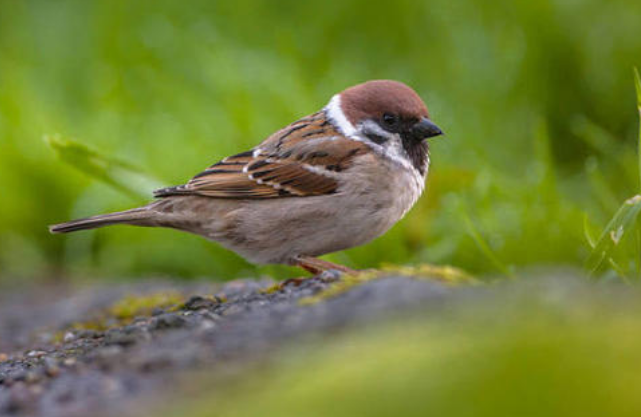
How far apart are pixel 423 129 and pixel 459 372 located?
2.50m

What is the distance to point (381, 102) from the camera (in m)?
4.18

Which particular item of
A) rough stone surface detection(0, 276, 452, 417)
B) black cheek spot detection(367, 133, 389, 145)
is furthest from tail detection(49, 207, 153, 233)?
black cheek spot detection(367, 133, 389, 145)

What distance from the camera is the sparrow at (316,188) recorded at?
13.0 ft

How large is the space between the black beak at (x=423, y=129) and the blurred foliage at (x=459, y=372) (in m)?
2.03

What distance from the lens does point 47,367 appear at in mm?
2926

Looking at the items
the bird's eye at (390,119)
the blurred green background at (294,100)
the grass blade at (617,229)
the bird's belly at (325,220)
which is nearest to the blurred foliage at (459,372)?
the grass blade at (617,229)

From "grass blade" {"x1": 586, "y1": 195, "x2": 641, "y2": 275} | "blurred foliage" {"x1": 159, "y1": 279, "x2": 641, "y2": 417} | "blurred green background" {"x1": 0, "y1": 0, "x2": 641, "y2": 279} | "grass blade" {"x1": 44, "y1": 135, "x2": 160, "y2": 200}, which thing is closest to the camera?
"blurred foliage" {"x1": 159, "y1": 279, "x2": 641, "y2": 417}

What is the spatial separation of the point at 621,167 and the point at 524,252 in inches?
45.5

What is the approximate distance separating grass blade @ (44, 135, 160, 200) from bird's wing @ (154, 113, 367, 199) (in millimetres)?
491

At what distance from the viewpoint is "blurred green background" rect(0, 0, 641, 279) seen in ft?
18.6

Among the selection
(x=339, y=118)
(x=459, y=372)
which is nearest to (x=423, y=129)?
(x=339, y=118)

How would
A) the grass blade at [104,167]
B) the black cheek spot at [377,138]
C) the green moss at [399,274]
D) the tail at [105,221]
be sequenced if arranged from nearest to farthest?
the green moss at [399,274]
the tail at [105,221]
the black cheek spot at [377,138]
the grass blade at [104,167]

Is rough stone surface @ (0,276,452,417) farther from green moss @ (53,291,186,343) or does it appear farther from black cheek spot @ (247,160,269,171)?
black cheek spot @ (247,160,269,171)

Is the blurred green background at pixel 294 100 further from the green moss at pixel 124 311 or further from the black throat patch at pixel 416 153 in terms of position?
the green moss at pixel 124 311
